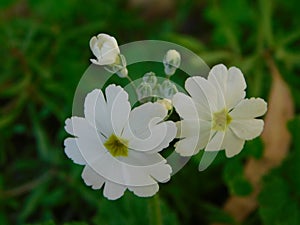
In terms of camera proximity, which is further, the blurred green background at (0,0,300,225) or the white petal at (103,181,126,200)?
the blurred green background at (0,0,300,225)

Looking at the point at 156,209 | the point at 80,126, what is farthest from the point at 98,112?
the point at 156,209

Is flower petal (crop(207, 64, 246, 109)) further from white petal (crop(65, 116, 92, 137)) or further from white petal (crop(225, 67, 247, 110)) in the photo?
white petal (crop(65, 116, 92, 137))

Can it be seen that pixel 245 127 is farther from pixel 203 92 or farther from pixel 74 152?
Answer: pixel 74 152

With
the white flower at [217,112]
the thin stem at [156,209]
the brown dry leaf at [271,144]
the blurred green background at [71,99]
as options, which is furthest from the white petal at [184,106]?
the brown dry leaf at [271,144]

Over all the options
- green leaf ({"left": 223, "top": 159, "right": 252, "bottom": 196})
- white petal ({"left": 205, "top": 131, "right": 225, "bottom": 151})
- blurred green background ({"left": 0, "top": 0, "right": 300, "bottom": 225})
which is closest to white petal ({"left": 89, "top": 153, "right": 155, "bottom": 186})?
white petal ({"left": 205, "top": 131, "right": 225, "bottom": 151})

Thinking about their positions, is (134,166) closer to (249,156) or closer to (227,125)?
(227,125)

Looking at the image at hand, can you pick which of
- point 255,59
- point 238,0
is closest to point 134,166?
point 255,59
